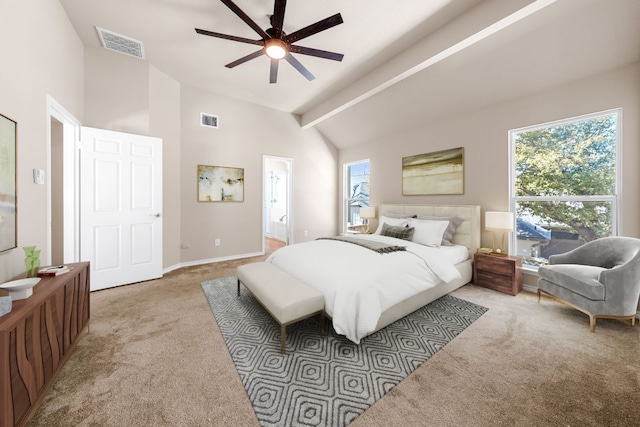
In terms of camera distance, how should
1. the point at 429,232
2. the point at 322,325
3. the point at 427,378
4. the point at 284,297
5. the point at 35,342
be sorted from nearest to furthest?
1. the point at 35,342
2. the point at 427,378
3. the point at 284,297
4. the point at 322,325
5. the point at 429,232

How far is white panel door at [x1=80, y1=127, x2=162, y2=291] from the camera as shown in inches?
120

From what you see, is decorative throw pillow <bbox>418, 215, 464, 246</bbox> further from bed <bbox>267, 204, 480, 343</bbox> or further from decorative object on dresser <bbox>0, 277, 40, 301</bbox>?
decorative object on dresser <bbox>0, 277, 40, 301</bbox>

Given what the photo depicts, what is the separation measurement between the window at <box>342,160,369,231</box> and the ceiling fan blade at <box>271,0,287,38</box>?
3702 mm

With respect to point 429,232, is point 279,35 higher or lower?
higher

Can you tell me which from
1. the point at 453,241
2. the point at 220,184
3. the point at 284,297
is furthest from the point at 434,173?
the point at 220,184

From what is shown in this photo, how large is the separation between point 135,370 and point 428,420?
1.93m

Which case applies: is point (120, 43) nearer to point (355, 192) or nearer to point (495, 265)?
point (355, 192)

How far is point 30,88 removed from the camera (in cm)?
195

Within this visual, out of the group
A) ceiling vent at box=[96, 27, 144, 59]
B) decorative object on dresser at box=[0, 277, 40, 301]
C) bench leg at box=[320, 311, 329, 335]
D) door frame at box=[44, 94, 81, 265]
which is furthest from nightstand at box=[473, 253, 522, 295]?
ceiling vent at box=[96, 27, 144, 59]

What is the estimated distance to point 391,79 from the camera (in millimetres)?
3377

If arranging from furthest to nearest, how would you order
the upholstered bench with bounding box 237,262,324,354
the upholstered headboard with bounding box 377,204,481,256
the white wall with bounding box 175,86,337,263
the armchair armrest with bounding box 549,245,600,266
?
the white wall with bounding box 175,86,337,263
the upholstered headboard with bounding box 377,204,481,256
the armchair armrest with bounding box 549,245,600,266
the upholstered bench with bounding box 237,262,324,354

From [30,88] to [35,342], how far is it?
199cm

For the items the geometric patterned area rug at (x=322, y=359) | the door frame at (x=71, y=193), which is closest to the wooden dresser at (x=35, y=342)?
the geometric patterned area rug at (x=322, y=359)

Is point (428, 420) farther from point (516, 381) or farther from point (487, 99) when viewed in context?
point (487, 99)
